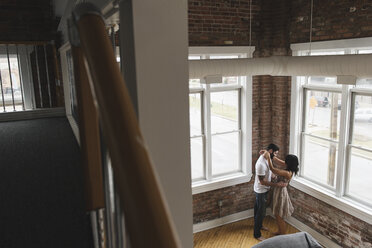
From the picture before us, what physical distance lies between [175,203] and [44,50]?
5034mm

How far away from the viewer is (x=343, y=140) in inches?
214

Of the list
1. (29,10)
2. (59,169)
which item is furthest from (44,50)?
(59,169)

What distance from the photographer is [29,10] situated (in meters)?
5.03

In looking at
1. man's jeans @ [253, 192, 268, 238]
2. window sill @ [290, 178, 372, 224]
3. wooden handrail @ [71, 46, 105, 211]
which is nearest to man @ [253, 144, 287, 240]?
man's jeans @ [253, 192, 268, 238]

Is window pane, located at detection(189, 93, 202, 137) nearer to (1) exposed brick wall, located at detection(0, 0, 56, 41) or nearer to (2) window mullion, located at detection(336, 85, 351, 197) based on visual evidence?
(2) window mullion, located at detection(336, 85, 351, 197)

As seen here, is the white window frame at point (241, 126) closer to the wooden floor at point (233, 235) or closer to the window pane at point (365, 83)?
the wooden floor at point (233, 235)

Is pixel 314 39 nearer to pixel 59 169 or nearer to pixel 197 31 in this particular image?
pixel 197 31

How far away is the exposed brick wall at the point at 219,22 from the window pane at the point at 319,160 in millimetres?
2371

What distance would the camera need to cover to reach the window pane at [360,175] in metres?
5.21

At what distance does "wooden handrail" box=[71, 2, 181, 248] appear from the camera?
1.46 feet

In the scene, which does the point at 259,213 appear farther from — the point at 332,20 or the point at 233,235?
the point at 332,20

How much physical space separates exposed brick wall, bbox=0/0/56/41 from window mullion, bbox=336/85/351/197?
489 centimetres

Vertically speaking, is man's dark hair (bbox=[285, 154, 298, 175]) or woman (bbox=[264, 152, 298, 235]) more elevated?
man's dark hair (bbox=[285, 154, 298, 175])

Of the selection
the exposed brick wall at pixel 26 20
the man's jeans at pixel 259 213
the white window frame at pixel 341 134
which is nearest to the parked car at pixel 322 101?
the white window frame at pixel 341 134
